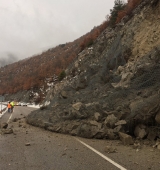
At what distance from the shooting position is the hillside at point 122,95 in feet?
34.8

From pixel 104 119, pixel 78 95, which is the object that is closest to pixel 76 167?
pixel 104 119

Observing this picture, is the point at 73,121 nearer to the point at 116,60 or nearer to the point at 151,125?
the point at 151,125

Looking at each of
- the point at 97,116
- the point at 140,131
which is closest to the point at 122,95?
the point at 97,116

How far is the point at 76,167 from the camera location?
649cm

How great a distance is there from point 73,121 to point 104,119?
1896mm

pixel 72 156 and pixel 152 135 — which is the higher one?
pixel 152 135

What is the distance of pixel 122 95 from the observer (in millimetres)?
13438

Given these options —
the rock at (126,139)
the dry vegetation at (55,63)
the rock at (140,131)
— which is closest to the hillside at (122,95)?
the rock at (140,131)

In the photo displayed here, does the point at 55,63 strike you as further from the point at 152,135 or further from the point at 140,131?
the point at 152,135

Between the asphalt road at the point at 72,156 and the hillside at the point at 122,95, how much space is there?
125 cm

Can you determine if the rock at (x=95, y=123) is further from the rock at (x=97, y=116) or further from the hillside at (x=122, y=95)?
the rock at (x=97, y=116)

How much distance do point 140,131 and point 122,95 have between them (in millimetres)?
3635

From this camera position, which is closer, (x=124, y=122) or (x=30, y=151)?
(x=30, y=151)

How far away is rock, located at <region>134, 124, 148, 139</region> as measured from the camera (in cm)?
985
